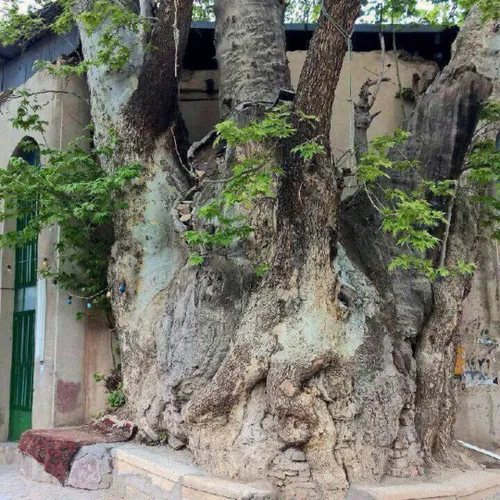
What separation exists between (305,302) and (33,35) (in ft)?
19.8

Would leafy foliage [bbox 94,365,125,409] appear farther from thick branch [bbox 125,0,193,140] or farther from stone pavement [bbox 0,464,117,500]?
thick branch [bbox 125,0,193,140]

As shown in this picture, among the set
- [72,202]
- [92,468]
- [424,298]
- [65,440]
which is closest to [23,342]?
[65,440]

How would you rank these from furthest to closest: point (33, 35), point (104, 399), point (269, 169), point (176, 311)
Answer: point (33, 35) → point (104, 399) → point (176, 311) → point (269, 169)

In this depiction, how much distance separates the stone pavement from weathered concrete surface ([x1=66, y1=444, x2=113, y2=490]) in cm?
8

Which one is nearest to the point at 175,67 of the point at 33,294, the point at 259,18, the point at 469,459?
the point at 259,18

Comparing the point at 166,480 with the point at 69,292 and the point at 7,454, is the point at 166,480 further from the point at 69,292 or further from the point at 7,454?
the point at 7,454

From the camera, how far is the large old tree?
17.0 feet

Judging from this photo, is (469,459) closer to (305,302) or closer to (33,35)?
(305,302)

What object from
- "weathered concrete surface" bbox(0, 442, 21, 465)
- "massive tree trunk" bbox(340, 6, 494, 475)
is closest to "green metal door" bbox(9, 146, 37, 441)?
"weathered concrete surface" bbox(0, 442, 21, 465)

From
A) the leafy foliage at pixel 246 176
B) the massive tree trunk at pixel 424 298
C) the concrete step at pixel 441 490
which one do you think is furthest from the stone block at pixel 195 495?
the leafy foliage at pixel 246 176

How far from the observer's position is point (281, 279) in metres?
5.48

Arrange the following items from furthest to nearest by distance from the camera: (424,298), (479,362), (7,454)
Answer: (7,454), (479,362), (424,298)

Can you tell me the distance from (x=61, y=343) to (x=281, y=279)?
3.68 meters

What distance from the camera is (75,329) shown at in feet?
26.0
